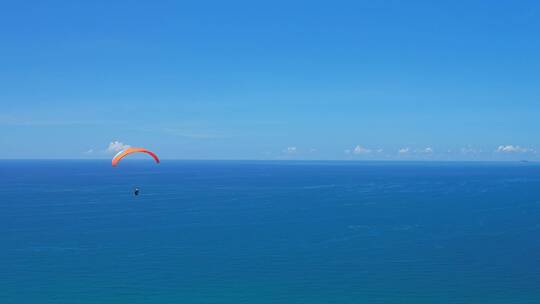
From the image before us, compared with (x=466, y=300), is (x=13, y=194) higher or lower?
higher

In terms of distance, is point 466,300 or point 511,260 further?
point 511,260

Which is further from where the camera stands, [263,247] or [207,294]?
[263,247]

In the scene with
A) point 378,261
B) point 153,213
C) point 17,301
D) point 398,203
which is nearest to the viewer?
point 17,301

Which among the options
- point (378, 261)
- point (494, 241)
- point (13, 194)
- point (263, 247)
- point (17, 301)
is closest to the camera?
point (17, 301)

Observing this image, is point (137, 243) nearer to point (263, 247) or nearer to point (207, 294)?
point (263, 247)

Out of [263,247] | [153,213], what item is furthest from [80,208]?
[263,247]

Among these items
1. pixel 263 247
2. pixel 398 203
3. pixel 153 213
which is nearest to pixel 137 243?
pixel 263 247

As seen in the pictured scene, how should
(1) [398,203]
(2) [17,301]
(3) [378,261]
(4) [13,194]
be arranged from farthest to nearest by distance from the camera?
(4) [13,194] → (1) [398,203] → (3) [378,261] → (2) [17,301]

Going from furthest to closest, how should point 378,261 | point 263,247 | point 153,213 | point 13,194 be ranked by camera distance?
point 13,194
point 153,213
point 263,247
point 378,261

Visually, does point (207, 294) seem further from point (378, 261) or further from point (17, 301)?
point (378, 261)
